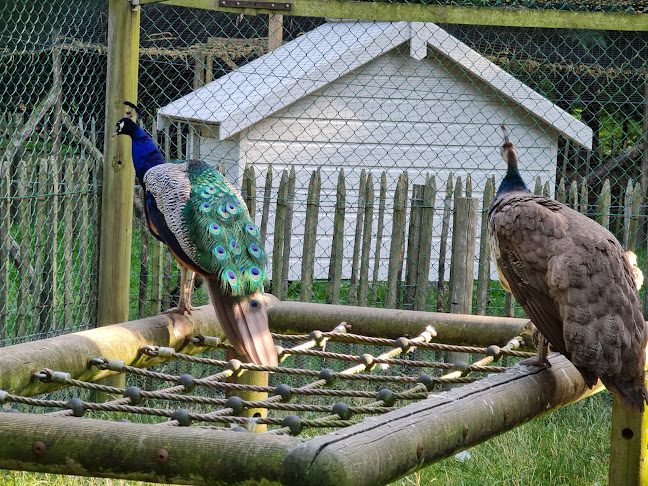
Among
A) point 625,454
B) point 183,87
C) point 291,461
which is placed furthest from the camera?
point 183,87

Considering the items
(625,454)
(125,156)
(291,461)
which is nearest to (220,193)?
(125,156)

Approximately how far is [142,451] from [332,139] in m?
5.56

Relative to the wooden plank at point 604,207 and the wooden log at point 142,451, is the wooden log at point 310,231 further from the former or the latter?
the wooden log at point 142,451

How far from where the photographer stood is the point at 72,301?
5090mm

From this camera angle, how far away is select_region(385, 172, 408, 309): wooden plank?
5551 mm

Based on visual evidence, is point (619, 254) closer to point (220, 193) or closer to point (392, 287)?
point (220, 193)

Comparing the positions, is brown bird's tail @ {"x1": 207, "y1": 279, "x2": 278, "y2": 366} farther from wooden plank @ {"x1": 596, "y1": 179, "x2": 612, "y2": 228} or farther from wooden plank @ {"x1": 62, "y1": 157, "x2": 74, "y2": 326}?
wooden plank @ {"x1": 596, "y1": 179, "x2": 612, "y2": 228}

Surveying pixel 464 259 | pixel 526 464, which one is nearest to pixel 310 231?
pixel 464 259

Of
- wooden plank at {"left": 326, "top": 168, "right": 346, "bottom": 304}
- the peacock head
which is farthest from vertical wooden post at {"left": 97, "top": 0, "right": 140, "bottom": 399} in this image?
wooden plank at {"left": 326, "top": 168, "right": 346, "bottom": 304}

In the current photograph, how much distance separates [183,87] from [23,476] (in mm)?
5785

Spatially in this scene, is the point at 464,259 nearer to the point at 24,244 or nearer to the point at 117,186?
the point at 117,186

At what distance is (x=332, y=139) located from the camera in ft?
24.3

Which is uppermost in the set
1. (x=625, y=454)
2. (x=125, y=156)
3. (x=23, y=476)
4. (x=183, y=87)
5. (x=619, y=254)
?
(x=183, y=87)

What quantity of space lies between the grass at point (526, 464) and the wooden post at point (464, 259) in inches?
27.6
